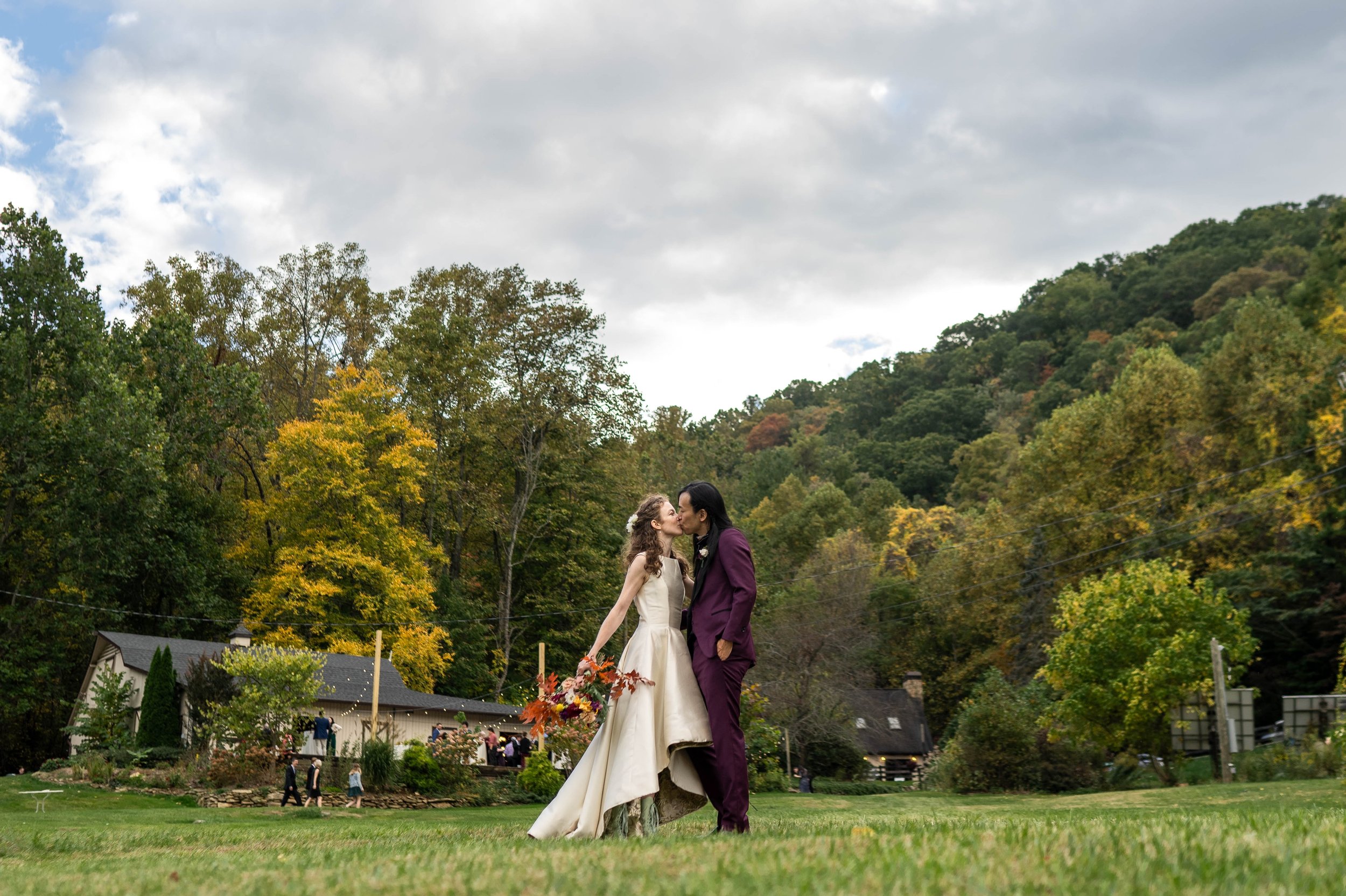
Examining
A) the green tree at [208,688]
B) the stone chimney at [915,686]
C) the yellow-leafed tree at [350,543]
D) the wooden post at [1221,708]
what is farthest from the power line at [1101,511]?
the green tree at [208,688]

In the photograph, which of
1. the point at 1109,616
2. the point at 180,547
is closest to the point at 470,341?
the point at 180,547

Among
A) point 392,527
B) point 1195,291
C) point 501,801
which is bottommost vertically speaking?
point 501,801

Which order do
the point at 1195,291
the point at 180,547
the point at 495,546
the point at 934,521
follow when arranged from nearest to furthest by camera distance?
the point at 180,547 < the point at 495,546 < the point at 934,521 < the point at 1195,291

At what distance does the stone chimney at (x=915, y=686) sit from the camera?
57.1 meters

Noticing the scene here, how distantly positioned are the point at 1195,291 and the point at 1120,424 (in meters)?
30.2

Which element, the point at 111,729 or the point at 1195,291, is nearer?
the point at 111,729

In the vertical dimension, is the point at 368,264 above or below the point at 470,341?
above

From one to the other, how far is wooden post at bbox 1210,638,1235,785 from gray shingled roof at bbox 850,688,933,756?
2698 centimetres

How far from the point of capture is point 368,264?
169 ft

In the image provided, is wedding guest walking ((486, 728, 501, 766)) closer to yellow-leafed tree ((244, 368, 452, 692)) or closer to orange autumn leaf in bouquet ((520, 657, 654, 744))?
yellow-leafed tree ((244, 368, 452, 692))

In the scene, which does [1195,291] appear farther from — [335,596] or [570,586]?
[335,596]

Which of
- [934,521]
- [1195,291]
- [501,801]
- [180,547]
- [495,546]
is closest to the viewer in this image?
[501,801]

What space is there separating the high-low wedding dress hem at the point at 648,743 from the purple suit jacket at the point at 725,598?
222 millimetres

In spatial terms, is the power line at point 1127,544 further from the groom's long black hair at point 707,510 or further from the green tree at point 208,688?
the groom's long black hair at point 707,510
